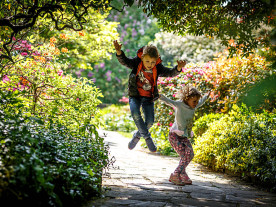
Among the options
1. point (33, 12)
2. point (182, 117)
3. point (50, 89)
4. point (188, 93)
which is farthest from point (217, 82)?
point (33, 12)

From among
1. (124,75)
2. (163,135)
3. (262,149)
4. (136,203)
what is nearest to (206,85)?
(163,135)

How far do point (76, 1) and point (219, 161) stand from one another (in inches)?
138

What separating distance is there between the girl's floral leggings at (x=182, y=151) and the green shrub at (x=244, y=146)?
97 centimetres

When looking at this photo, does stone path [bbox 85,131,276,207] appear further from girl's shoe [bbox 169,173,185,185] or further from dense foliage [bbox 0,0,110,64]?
dense foliage [bbox 0,0,110,64]

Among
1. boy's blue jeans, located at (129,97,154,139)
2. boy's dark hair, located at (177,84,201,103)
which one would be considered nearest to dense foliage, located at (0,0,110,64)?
boy's blue jeans, located at (129,97,154,139)

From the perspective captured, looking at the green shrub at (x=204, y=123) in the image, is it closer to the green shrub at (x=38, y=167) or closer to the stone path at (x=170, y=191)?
the stone path at (x=170, y=191)

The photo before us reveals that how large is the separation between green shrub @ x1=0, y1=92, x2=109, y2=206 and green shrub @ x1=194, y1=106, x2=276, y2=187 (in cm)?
235

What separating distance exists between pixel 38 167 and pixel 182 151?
2.55 m

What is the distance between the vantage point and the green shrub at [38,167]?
2.11 metres

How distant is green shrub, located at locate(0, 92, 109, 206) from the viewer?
6.91ft

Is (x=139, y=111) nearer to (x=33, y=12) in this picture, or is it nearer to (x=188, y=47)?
(x=33, y=12)

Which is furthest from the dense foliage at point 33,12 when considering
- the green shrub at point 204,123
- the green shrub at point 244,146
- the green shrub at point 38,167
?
the green shrub at point 204,123

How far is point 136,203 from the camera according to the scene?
311cm

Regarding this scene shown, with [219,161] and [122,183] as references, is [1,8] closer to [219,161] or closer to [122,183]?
[122,183]
